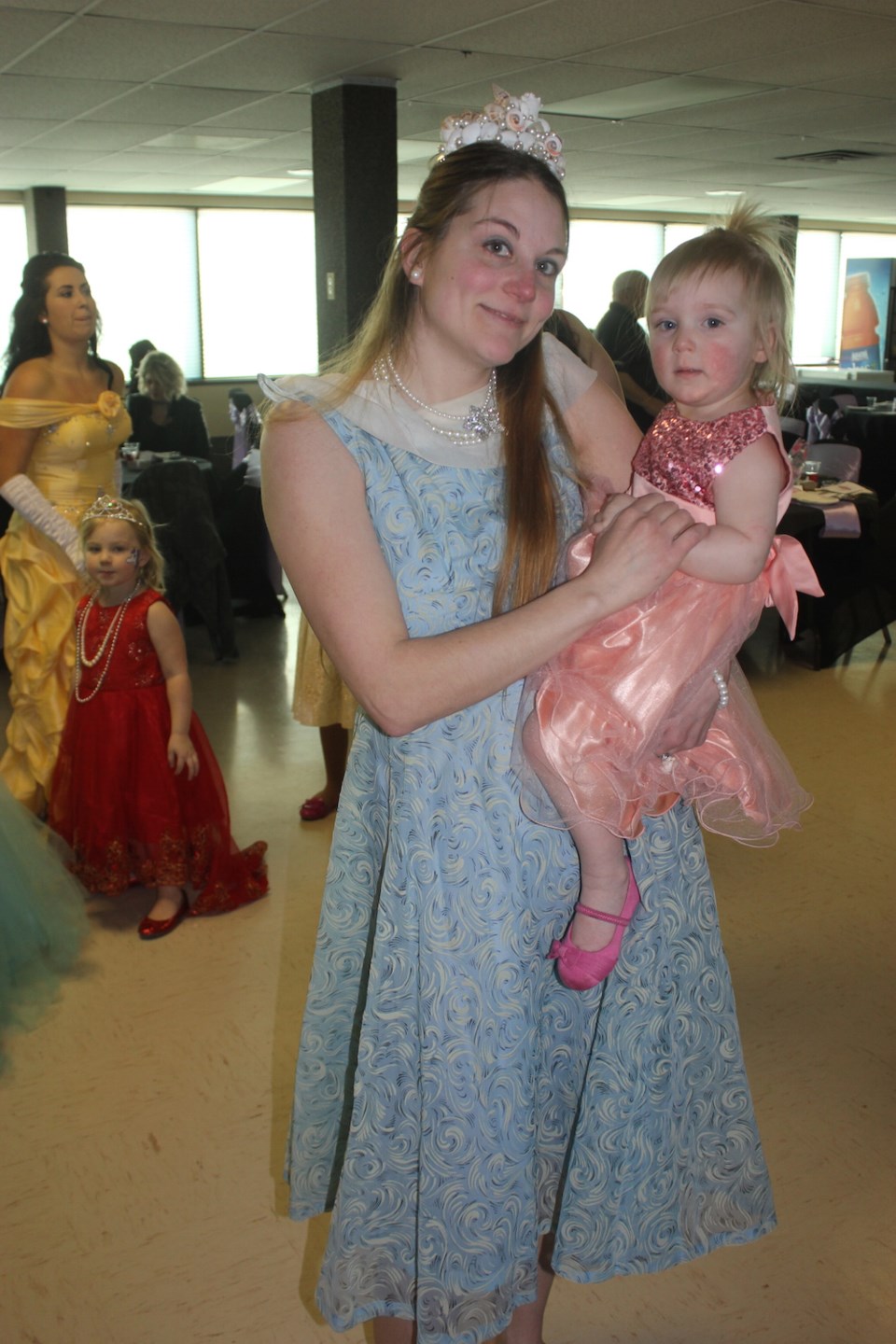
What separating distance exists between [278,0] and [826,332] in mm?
15258

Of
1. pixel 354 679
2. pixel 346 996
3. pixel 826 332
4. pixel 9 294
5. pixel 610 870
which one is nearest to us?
pixel 354 679

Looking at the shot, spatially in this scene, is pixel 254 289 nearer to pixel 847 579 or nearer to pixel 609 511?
pixel 847 579

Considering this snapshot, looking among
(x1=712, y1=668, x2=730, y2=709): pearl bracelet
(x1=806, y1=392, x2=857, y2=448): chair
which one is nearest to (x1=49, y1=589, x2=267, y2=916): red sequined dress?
(x1=712, y1=668, x2=730, y2=709): pearl bracelet

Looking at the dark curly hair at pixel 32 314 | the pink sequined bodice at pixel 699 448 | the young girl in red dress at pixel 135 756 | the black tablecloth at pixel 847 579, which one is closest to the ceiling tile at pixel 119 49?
the dark curly hair at pixel 32 314

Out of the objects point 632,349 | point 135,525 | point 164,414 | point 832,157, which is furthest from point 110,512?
point 832,157

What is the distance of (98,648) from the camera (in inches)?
133

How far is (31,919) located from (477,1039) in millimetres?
1865

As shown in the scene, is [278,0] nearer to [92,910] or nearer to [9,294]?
[92,910]

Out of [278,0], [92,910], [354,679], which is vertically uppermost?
[278,0]

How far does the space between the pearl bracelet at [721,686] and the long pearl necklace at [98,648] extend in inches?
85.4

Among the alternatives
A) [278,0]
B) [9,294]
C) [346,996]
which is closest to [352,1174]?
[346,996]

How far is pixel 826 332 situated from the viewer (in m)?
18.5

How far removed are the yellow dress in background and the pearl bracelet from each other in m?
2.58

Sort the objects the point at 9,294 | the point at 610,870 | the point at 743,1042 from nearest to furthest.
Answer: the point at 610,870, the point at 743,1042, the point at 9,294
